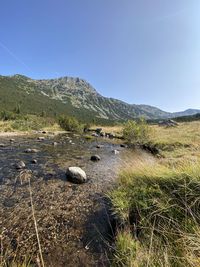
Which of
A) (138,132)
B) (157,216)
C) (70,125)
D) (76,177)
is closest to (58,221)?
(157,216)

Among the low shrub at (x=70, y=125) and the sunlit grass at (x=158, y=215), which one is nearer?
the sunlit grass at (x=158, y=215)

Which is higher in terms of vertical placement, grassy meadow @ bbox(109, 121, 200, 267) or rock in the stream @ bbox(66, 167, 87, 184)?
grassy meadow @ bbox(109, 121, 200, 267)

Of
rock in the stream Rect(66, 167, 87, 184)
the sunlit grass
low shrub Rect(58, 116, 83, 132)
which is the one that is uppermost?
the sunlit grass

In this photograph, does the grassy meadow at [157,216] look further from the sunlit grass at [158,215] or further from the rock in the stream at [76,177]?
the rock in the stream at [76,177]

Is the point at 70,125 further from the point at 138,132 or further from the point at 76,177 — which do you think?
the point at 76,177

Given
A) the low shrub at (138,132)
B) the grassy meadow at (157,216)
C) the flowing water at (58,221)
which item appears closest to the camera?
the grassy meadow at (157,216)

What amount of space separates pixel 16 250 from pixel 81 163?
347 inches

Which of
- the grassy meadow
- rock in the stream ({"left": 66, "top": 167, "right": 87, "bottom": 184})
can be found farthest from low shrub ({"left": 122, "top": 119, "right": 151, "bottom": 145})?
the grassy meadow

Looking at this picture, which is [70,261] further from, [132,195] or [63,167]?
[63,167]

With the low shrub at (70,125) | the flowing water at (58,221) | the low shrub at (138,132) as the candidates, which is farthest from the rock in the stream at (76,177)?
the low shrub at (70,125)

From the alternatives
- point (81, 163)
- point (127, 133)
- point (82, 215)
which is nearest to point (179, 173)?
point (82, 215)

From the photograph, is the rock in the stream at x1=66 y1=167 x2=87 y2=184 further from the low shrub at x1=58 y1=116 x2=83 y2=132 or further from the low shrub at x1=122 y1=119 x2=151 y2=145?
the low shrub at x1=58 y1=116 x2=83 y2=132

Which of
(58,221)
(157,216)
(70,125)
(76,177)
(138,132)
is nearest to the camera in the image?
(157,216)

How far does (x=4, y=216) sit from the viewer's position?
222 inches
